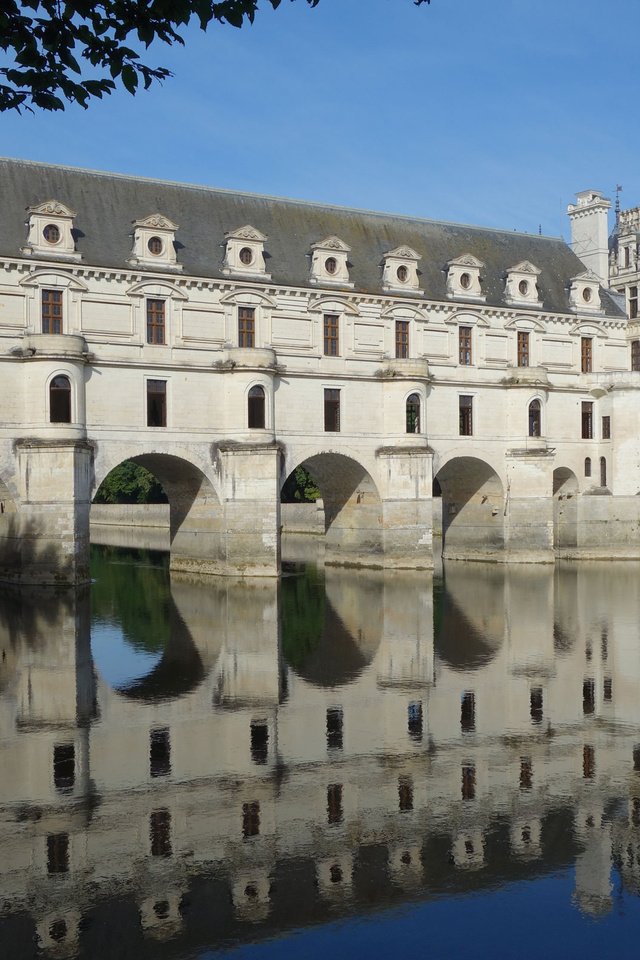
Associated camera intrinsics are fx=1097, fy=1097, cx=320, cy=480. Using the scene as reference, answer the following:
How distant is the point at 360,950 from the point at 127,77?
7437mm

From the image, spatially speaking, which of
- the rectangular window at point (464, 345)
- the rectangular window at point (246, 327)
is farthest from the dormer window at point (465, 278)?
the rectangular window at point (246, 327)

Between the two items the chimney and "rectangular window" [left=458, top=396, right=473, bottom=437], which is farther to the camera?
the chimney

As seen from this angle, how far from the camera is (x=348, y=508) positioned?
143 ft

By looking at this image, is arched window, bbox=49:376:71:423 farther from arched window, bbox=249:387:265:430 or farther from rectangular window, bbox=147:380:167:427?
arched window, bbox=249:387:265:430

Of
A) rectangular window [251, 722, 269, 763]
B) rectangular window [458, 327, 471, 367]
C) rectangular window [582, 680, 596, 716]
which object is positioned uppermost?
rectangular window [458, 327, 471, 367]

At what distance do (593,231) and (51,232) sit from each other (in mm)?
27632

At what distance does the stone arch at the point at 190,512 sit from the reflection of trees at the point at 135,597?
4.36 ft

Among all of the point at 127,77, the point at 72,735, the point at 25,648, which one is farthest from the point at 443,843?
the point at 25,648

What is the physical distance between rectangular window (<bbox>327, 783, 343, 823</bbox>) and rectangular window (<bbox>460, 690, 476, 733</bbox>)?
3510 millimetres

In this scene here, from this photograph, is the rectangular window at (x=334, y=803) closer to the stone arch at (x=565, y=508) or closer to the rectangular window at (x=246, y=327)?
the rectangular window at (x=246, y=327)

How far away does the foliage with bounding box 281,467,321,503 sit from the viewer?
217 feet

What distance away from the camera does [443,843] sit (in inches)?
439

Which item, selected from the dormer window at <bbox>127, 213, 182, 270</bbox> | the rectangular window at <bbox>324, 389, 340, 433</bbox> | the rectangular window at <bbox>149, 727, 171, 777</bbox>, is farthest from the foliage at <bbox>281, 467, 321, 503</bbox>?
the rectangular window at <bbox>149, 727, 171, 777</bbox>

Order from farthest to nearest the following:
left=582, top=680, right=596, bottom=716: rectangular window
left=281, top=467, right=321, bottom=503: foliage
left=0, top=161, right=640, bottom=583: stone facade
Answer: left=281, top=467, right=321, bottom=503: foliage < left=0, top=161, right=640, bottom=583: stone facade < left=582, top=680, right=596, bottom=716: rectangular window
